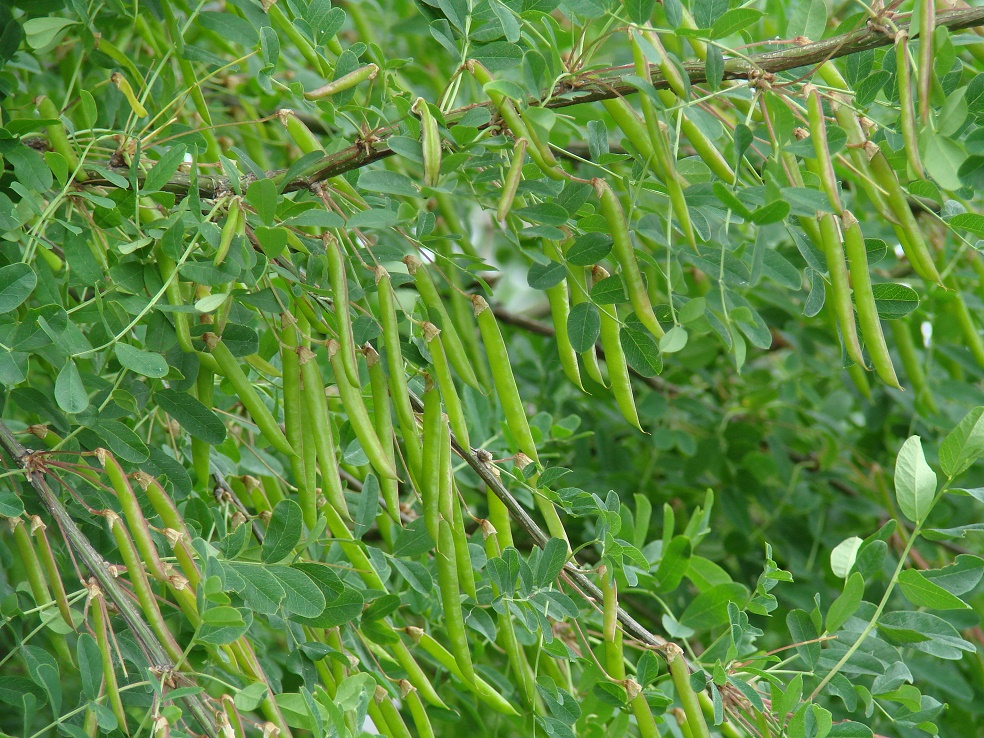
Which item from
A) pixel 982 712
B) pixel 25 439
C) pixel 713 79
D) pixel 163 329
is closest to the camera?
pixel 713 79

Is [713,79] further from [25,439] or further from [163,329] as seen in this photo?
[25,439]

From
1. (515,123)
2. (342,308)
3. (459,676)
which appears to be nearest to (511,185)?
(515,123)

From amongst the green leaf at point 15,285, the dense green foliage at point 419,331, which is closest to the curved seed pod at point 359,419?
the dense green foliage at point 419,331

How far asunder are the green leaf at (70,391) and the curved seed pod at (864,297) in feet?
1.72

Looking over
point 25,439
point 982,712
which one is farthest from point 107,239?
point 982,712

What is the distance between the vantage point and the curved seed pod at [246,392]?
0.67m

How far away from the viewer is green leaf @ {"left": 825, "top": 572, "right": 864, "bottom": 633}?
2.27 feet

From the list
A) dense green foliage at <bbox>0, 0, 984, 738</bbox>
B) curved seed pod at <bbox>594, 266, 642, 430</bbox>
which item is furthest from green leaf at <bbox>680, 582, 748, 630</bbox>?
curved seed pod at <bbox>594, 266, 642, 430</bbox>

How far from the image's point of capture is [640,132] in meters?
0.59

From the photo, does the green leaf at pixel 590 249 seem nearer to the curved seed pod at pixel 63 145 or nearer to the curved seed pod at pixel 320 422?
the curved seed pod at pixel 320 422

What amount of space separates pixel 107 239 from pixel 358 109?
0.84 feet

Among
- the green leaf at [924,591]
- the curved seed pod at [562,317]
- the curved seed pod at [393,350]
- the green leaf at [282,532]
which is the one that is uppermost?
the curved seed pod at [393,350]

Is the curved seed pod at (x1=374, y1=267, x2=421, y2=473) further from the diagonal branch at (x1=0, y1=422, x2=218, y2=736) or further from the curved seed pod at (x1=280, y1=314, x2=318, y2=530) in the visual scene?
the diagonal branch at (x1=0, y1=422, x2=218, y2=736)

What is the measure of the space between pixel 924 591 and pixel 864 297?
0.25 m
